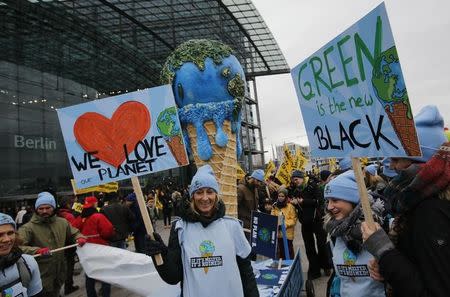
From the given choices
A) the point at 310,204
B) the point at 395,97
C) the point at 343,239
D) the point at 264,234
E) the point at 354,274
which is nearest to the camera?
the point at 395,97

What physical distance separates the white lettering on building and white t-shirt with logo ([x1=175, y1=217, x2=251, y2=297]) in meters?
23.1

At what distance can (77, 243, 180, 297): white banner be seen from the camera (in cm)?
499

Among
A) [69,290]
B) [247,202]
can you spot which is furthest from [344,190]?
[69,290]

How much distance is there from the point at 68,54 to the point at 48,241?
25.3m

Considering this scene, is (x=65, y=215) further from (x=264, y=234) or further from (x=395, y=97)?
(x=395, y=97)

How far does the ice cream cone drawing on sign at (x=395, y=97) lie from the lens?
1.71 m

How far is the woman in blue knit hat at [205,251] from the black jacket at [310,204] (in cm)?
364

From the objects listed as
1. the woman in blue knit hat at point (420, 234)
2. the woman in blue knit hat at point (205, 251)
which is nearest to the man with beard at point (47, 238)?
the woman in blue knit hat at point (205, 251)

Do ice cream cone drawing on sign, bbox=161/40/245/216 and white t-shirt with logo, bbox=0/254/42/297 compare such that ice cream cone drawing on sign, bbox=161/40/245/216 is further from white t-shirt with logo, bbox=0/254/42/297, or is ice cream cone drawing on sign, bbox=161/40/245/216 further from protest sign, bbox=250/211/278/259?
white t-shirt with logo, bbox=0/254/42/297

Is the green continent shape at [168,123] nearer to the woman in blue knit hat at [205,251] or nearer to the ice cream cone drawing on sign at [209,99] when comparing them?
the woman in blue knit hat at [205,251]

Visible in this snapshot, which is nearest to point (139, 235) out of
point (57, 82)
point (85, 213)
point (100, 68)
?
point (85, 213)

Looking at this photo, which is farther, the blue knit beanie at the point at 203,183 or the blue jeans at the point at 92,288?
the blue jeans at the point at 92,288

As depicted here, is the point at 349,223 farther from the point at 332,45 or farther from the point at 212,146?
the point at 212,146

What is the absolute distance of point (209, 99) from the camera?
5867mm
